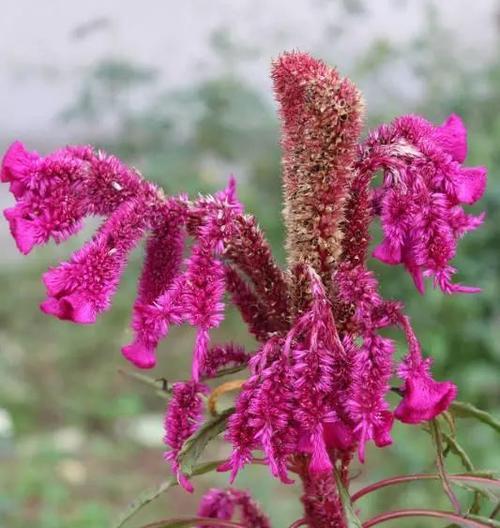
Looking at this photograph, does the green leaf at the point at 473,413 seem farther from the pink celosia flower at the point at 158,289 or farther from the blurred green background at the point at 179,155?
the blurred green background at the point at 179,155

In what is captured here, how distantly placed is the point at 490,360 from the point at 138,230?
120 inches

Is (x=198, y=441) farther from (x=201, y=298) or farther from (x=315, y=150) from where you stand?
(x=315, y=150)

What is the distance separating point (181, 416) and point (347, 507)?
0.51 ft

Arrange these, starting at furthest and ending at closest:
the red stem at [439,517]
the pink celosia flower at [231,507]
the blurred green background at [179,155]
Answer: the blurred green background at [179,155] → the pink celosia flower at [231,507] → the red stem at [439,517]

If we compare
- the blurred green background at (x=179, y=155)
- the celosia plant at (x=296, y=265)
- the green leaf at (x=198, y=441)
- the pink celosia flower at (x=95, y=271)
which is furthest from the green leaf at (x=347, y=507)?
the blurred green background at (x=179, y=155)

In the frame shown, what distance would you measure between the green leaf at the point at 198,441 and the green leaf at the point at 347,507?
107mm

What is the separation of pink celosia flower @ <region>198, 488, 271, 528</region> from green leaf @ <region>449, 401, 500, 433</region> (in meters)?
0.22

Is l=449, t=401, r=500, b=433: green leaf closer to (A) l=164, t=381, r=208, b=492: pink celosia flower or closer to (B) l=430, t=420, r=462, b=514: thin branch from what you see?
(B) l=430, t=420, r=462, b=514: thin branch

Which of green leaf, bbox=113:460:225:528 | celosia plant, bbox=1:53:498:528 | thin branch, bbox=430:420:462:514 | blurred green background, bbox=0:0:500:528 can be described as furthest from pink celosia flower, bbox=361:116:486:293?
blurred green background, bbox=0:0:500:528

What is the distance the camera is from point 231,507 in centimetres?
96

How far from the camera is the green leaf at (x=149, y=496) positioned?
0.84 meters

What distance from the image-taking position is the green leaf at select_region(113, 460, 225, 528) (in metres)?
0.84

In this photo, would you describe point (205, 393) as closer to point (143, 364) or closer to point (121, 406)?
point (143, 364)

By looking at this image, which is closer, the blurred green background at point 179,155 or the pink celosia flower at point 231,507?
the pink celosia flower at point 231,507
